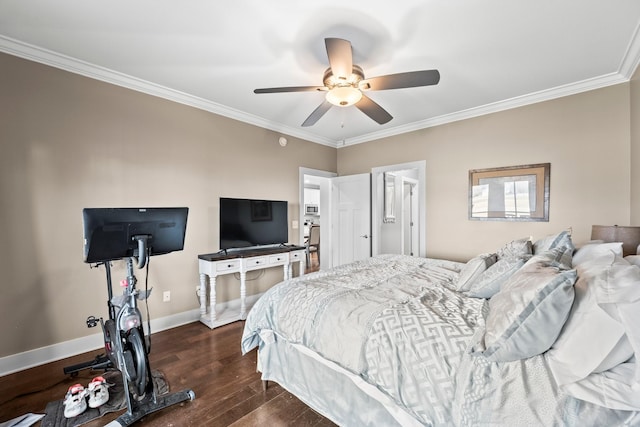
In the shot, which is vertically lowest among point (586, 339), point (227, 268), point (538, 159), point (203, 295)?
point (203, 295)

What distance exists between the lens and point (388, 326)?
1371 millimetres

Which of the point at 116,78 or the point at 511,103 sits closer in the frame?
the point at 116,78

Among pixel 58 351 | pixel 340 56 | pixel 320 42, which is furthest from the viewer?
pixel 58 351

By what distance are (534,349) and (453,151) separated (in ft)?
10.4

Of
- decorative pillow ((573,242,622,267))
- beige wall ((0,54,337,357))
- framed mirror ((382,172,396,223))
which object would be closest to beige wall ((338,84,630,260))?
framed mirror ((382,172,396,223))

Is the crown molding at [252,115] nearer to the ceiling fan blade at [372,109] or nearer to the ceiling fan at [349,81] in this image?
the ceiling fan at [349,81]

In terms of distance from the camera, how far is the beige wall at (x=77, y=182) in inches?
87.7

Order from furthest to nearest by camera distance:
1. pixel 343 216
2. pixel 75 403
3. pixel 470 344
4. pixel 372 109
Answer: pixel 343 216, pixel 372 109, pixel 75 403, pixel 470 344

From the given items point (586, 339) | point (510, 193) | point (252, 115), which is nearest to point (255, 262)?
point (252, 115)

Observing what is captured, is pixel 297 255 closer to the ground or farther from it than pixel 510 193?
closer to the ground

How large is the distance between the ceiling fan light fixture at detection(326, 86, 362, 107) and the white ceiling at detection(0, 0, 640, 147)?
12.7 inches

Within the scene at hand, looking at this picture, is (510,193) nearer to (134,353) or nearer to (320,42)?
(320,42)

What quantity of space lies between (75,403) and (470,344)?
2.39 meters

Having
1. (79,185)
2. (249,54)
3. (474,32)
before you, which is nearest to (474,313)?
(474,32)
